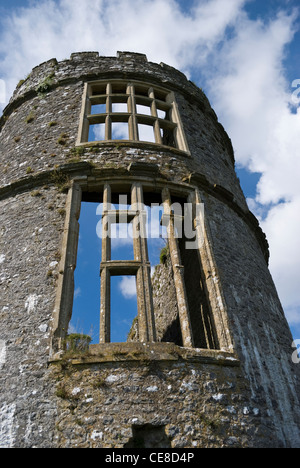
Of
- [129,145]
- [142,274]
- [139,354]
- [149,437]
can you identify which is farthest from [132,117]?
[149,437]

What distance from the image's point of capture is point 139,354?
204 inches

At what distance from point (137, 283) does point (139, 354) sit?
1274 mm

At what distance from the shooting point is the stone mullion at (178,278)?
582 cm

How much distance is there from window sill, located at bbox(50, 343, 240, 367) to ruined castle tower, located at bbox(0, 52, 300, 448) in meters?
0.02

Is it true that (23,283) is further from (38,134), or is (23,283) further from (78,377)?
(38,134)

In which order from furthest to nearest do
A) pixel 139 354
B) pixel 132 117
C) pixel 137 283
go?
1. pixel 132 117
2. pixel 137 283
3. pixel 139 354

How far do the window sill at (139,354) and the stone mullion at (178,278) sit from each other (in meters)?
0.34

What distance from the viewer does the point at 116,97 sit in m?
9.80

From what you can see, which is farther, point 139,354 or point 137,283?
point 137,283

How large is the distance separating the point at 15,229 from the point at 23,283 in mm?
1273

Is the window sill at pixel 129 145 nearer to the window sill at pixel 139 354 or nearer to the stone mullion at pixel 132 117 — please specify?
the stone mullion at pixel 132 117

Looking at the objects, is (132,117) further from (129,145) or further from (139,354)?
(139,354)

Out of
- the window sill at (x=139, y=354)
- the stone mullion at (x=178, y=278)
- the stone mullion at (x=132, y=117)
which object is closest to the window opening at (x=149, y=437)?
the window sill at (x=139, y=354)
